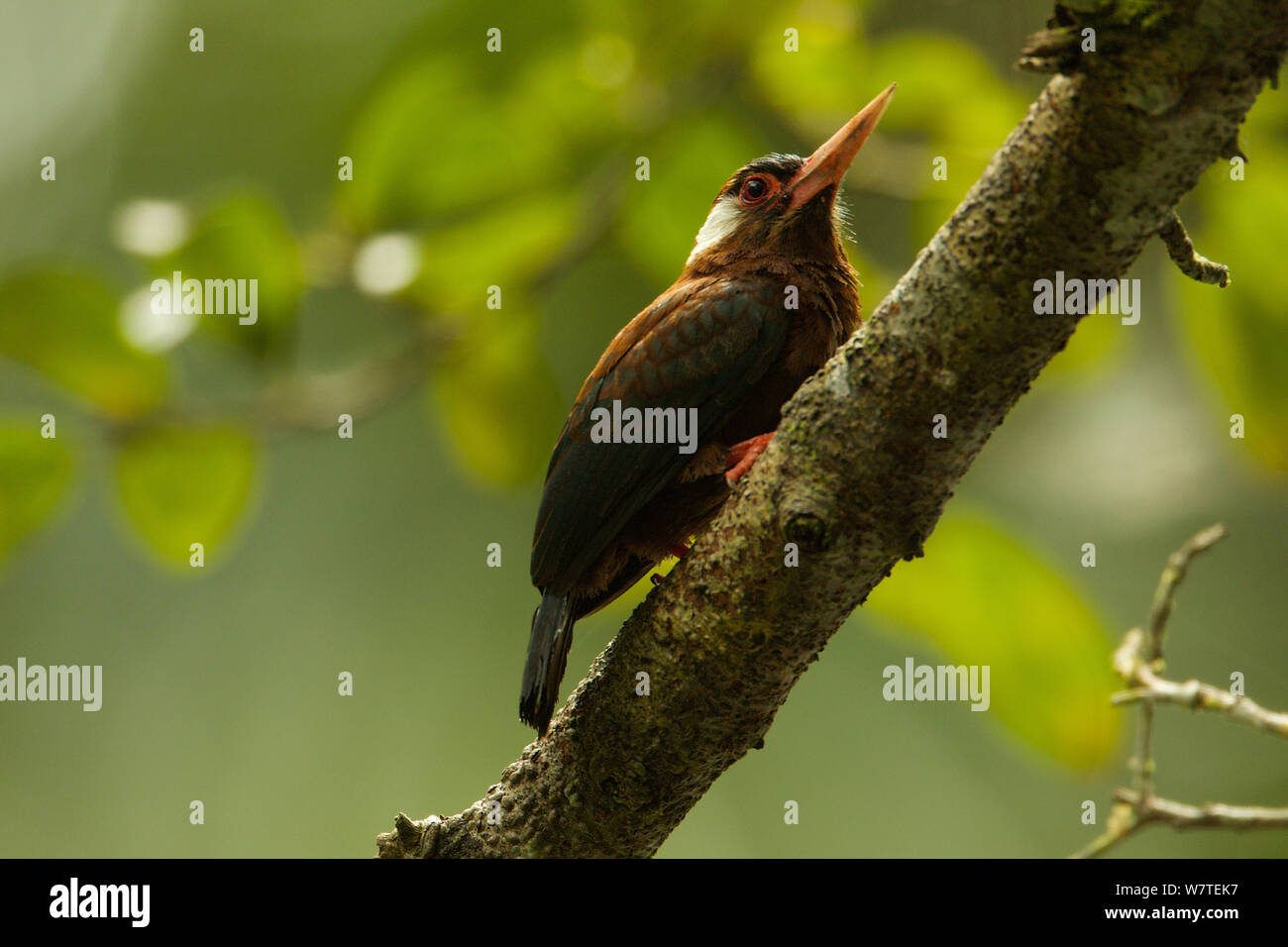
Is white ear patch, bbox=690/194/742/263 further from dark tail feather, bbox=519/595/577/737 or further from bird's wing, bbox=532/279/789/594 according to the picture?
dark tail feather, bbox=519/595/577/737

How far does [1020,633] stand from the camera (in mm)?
2359

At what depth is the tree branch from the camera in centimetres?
140

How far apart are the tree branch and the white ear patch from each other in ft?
5.15

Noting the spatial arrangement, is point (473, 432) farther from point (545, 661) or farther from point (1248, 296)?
point (1248, 296)

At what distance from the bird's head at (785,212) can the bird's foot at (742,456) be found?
0.61 meters

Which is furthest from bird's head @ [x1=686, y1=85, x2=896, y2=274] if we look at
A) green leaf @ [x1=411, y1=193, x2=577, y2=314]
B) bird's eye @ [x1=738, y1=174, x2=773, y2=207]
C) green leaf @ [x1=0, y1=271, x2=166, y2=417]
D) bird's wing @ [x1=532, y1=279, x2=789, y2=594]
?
green leaf @ [x1=0, y1=271, x2=166, y2=417]

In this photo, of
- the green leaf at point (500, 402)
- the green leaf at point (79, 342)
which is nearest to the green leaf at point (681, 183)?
the green leaf at point (500, 402)

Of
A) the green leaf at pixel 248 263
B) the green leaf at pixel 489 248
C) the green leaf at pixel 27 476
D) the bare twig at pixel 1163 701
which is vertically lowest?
the bare twig at pixel 1163 701

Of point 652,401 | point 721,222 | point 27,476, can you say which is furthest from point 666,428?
point 27,476

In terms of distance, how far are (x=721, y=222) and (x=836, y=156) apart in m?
0.54

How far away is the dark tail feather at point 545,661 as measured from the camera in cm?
254

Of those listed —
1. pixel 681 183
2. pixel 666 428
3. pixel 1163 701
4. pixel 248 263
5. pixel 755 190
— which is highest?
pixel 755 190

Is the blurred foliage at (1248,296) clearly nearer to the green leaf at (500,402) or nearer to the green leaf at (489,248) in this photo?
the green leaf at (489,248)

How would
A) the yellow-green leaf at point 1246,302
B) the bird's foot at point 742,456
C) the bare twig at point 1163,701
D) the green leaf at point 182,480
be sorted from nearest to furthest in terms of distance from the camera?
the bare twig at point 1163,701 → the yellow-green leaf at point 1246,302 → the green leaf at point 182,480 → the bird's foot at point 742,456
